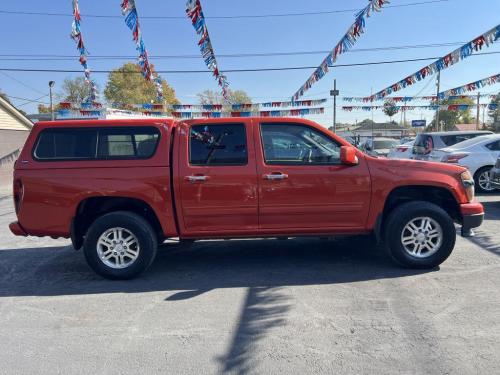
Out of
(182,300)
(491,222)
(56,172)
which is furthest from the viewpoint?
(491,222)

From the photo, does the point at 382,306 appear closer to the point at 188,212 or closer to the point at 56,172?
the point at 188,212

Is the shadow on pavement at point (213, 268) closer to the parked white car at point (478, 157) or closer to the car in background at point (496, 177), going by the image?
the car in background at point (496, 177)

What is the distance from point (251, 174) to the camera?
4.98m

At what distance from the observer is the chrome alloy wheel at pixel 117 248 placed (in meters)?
5.05

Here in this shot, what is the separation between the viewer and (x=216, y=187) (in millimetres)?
4973

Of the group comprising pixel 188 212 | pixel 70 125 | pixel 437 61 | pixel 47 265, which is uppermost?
pixel 437 61

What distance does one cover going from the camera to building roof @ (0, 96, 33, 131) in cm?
1784

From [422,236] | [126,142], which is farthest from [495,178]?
[126,142]

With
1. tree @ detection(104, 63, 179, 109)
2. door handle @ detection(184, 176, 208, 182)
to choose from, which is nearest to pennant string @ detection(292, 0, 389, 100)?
door handle @ detection(184, 176, 208, 182)

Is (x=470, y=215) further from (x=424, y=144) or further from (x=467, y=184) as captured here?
(x=424, y=144)

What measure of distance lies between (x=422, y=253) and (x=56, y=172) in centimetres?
445

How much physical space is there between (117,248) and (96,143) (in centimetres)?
127

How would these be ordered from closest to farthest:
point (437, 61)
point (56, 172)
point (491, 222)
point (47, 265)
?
point (56, 172), point (47, 265), point (491, 222), point (437, 61)

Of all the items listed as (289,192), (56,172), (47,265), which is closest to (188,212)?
(289,192)
